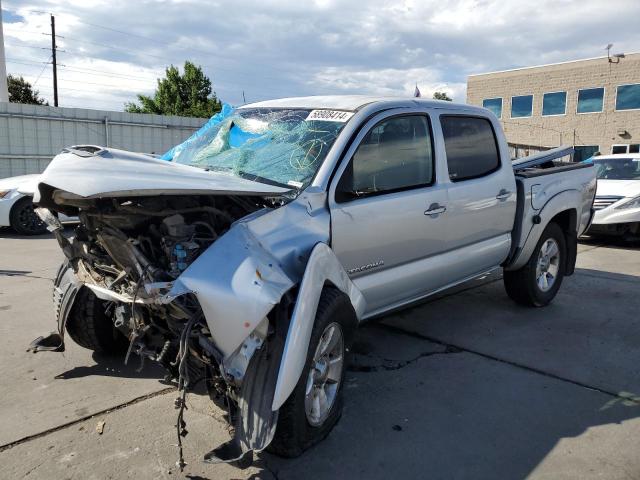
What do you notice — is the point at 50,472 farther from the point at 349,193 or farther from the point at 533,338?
the point at 533,338

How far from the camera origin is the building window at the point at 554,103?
32.3 metres

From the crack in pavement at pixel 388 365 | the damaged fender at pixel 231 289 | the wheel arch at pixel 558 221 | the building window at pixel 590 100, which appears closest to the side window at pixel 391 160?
the damaged fender at pixel 231 289

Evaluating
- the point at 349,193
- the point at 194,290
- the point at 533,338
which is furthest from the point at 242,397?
the point at 533,338

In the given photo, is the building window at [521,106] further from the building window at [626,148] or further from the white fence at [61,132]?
the white fence at [61,132]

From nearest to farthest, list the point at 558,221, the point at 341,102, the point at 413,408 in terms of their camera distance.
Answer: the point at 413,408, the point at 341,102, the point at 558,221

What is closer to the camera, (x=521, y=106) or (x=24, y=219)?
(x=24, y=219)

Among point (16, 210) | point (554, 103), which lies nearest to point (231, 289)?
point (16, 210)

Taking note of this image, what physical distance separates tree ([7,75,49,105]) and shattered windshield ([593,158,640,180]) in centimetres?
4582

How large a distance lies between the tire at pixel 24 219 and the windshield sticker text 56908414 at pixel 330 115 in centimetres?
819

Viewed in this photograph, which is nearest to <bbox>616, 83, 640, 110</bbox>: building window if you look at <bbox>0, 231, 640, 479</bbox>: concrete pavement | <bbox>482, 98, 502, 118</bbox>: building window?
<bbox>482, 98, 502, 118</bbox>: building window

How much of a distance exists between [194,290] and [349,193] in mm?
1376

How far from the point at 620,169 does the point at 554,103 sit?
80.6 ft

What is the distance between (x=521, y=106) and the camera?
34156mm

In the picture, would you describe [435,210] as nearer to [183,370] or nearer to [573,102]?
[183,370]
